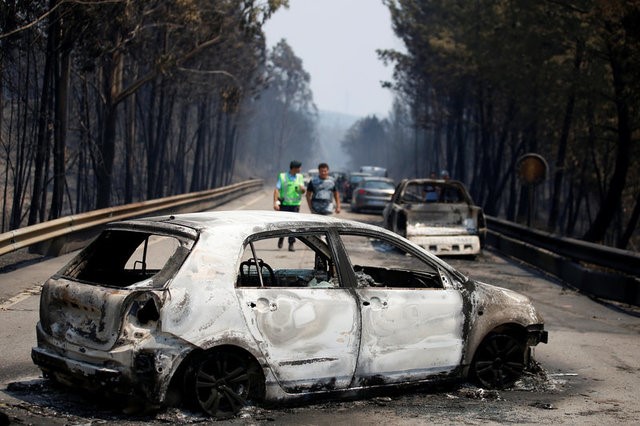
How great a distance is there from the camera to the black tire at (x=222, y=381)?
20.7 ft

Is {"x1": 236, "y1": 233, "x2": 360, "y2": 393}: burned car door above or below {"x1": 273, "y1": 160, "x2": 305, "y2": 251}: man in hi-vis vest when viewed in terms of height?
below

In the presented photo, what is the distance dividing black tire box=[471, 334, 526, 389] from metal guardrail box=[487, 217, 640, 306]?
702 cm

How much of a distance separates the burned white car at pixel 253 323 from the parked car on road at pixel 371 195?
98.8 feet

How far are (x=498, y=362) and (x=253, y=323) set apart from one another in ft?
7.59

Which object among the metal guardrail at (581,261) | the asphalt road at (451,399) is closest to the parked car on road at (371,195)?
the metal guardrail at (581,261)

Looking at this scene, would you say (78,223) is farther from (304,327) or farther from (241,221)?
(304,327)

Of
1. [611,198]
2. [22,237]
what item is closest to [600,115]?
[611,198]

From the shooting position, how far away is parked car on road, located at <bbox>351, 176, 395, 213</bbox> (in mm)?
38188

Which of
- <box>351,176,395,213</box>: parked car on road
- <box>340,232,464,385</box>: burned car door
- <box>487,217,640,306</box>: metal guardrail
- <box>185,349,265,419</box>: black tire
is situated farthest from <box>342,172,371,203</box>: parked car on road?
<box>185,349,265,419</box>: black tire

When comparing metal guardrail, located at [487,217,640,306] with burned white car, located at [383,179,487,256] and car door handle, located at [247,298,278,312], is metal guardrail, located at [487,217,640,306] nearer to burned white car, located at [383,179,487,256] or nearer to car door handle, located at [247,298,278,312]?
burned white car, located at [383,179,487,256]

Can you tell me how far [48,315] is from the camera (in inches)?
268

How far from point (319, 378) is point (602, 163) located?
3932 centimetres

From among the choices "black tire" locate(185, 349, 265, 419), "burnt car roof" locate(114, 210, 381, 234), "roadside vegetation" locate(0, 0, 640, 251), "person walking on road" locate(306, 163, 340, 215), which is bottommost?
"black tire" locate(185, 349, 265, 419)

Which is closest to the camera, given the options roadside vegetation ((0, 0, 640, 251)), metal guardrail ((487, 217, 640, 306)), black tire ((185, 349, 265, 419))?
black tire ((185, 349, 265, 419))
